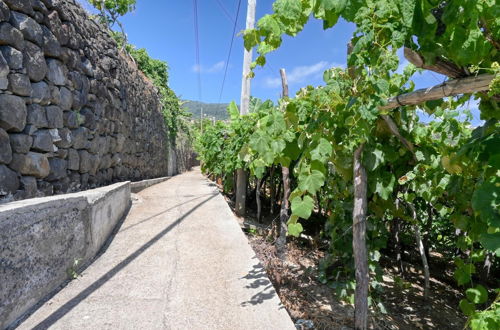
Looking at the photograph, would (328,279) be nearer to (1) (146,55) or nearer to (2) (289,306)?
(2) (289,306)

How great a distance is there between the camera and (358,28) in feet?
4.69

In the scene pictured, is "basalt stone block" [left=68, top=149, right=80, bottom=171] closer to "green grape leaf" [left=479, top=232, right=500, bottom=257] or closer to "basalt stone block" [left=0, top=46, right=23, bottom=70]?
"basalt stone block" [left=0, top=46, right=23, bottom=70]

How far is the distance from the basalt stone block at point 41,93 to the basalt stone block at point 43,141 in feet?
1.06

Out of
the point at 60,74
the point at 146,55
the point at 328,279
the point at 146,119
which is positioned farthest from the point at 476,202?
the point at 146,55

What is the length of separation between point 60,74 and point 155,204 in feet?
9.78

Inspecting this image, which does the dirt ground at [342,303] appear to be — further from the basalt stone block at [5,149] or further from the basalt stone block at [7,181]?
the basalt stone block at [5,149]

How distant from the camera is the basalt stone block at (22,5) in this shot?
2896mm

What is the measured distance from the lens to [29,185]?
3.09 m

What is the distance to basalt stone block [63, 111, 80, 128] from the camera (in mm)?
3912

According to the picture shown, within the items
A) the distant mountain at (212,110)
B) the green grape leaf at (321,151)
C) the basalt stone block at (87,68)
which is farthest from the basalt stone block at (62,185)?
the distant mountain at (212,110)

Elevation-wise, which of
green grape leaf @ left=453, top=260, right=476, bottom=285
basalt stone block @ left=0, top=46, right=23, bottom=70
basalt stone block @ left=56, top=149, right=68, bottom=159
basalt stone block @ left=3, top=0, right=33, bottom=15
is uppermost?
basalt stone block @ left=3, top=0, right=33, bottom=15

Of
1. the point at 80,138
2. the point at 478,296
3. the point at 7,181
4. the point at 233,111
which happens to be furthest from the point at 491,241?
the point at 233,111

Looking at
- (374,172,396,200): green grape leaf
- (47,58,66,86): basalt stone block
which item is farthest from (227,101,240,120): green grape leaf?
(374,172,396,200): green grape leaf

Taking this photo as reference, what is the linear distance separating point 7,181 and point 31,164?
1.32ft
